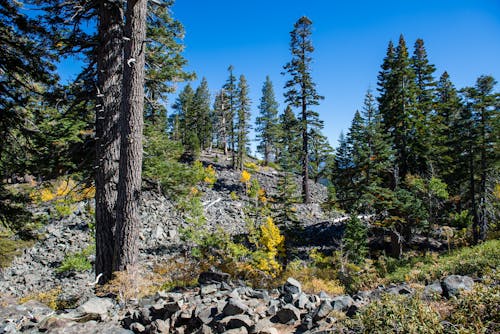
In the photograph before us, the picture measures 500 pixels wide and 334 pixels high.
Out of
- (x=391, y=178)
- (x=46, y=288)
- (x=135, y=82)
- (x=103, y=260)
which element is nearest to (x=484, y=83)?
(x=391, y=178)

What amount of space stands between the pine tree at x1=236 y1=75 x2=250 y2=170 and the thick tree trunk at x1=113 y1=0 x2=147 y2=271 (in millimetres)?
33326

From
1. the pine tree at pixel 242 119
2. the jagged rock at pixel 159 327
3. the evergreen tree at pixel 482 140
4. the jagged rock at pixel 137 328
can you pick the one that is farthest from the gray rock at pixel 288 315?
the pine tree at pixel 242 119

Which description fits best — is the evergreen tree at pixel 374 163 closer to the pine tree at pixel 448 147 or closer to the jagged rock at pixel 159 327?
the pine tree at pixel 448 147

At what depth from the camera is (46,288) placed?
1077 cm

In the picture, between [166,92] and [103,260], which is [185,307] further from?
[166,92]

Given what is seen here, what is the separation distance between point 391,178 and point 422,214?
10.3 ft

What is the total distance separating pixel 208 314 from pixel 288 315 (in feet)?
3.94

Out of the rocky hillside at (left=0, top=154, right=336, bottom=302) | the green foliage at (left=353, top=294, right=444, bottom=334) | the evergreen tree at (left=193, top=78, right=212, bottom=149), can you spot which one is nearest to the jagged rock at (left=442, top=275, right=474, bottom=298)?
the green foliage at (left=353, top=294, right=444, bottom=334)

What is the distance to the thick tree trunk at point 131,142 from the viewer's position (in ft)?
16.5

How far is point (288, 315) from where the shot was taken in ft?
13.1

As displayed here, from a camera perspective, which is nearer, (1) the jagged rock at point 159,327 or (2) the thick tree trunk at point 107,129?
(1) the jagged rock at point 159,327

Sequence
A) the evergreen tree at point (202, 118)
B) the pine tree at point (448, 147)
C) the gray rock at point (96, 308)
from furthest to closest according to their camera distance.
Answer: the evergreen tree at point (202, 118)
the pine tree at point (448, 147)
the gray rock at point (96, 308)

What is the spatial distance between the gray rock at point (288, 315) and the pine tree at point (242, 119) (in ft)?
115

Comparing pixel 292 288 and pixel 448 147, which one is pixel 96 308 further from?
pixel 448 147
